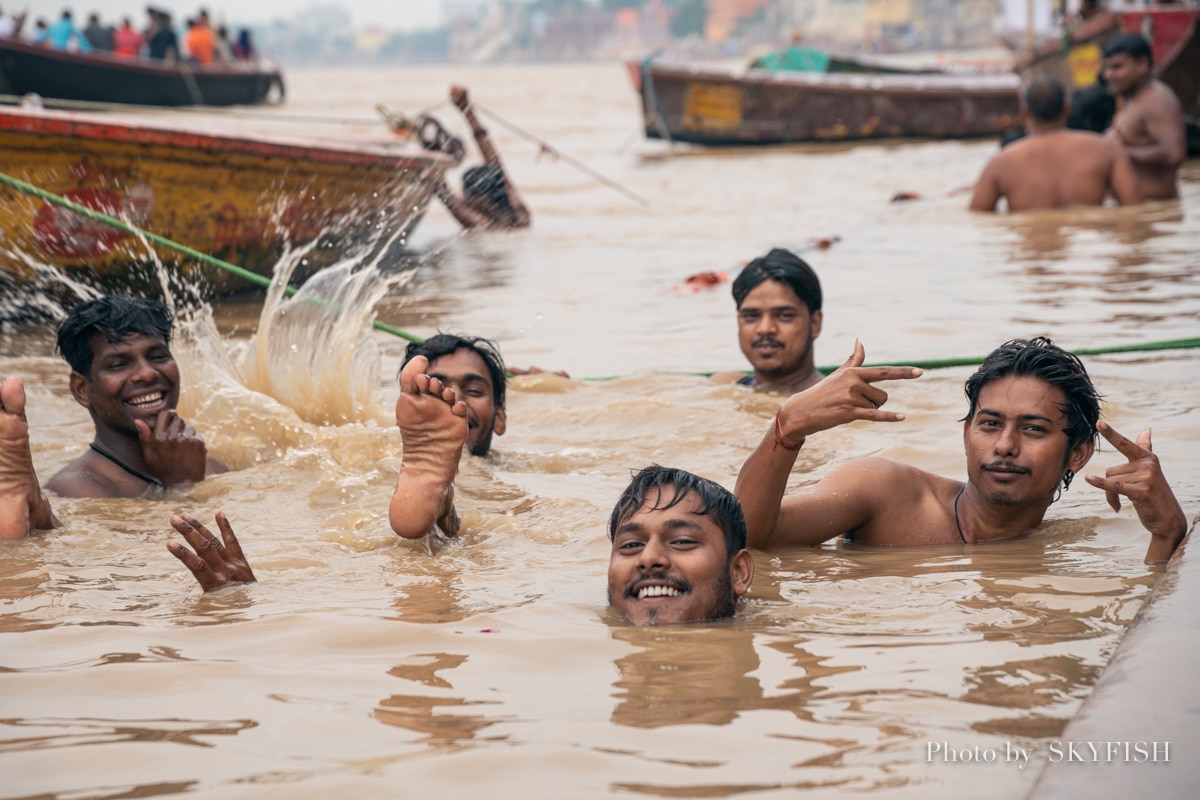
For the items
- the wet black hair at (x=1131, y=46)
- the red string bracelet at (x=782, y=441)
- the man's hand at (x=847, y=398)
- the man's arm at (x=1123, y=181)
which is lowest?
the red string bracelet at (x=782, y=441)

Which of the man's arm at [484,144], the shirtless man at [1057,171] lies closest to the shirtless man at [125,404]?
the man's arm at [484,144]

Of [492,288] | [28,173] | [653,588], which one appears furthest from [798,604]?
[492,288]

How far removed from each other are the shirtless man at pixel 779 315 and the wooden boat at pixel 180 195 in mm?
3598

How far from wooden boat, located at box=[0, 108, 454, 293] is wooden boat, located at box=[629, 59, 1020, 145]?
10.4 m

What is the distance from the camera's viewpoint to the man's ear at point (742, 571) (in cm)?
353

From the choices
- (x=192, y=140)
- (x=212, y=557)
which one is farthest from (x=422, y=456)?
(x=192, y=140)

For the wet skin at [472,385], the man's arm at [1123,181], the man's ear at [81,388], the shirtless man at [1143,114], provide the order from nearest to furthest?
1. the man's ear at [81,388]
2. the wet skin at [472,385]
3. the shirtless man at [1143,114]
4. the man's arm at [1123,181]

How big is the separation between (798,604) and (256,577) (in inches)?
59.1

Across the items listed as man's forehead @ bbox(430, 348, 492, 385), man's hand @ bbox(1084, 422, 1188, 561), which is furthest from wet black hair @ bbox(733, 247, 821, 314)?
man's hand @ bbox(1084, 422, 1188, 561)

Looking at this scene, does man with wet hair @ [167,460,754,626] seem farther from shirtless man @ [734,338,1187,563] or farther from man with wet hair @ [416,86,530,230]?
man with wet hair @ [416,86,530,230]

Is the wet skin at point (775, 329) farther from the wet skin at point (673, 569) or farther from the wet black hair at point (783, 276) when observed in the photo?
the wet skin at point (673, 569)

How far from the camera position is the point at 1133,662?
2688 mm

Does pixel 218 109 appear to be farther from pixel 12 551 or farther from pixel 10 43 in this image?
pixel 12 551

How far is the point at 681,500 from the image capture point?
11.5 feet
